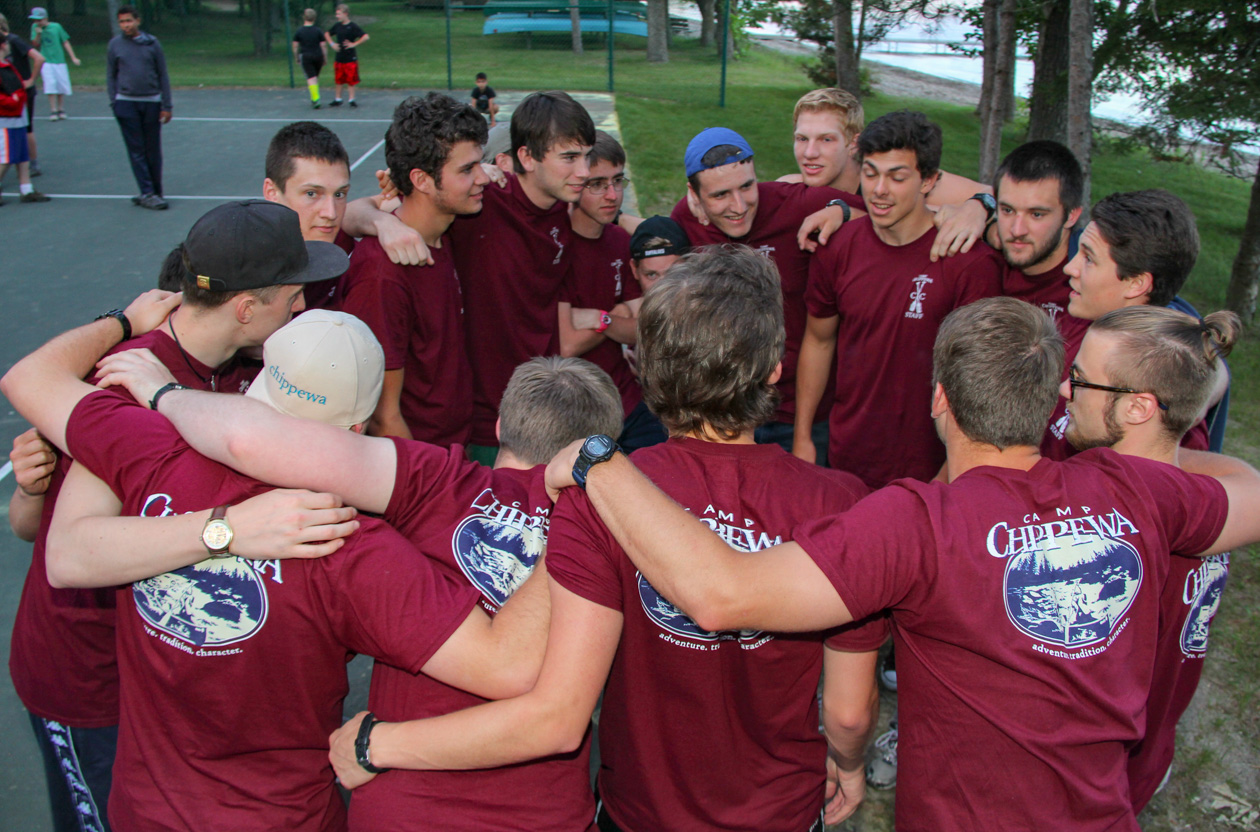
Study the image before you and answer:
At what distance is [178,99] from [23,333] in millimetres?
14778

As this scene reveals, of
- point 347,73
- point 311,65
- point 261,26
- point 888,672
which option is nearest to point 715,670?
point 888,672

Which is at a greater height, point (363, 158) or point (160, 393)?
point (363, 158)

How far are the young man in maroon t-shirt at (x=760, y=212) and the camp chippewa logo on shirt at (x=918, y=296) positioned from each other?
61 centimetres

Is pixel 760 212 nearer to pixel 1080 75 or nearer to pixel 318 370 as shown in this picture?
pixel 318 370

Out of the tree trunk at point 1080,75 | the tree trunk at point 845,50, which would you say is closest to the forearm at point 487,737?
the tree trunk at point 1080,75

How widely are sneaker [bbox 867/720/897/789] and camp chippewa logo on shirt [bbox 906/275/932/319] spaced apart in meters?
1.89

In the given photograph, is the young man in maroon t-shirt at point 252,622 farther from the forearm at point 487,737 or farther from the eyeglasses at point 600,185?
the eyeglasses at point 600,185

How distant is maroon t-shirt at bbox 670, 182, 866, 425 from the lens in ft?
15.7

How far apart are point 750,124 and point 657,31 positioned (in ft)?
43.0

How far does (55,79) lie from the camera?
16.7m

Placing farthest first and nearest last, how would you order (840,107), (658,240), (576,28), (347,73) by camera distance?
(576,28), (347,73), (840,107), (658,240)

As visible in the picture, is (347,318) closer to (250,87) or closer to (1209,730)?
(1209,730)

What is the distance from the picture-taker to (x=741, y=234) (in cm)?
468

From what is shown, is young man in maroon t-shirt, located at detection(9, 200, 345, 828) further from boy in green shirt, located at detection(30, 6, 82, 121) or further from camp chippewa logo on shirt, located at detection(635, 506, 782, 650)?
boy in green shirt, located at detection(30, 6, 82, 121)
